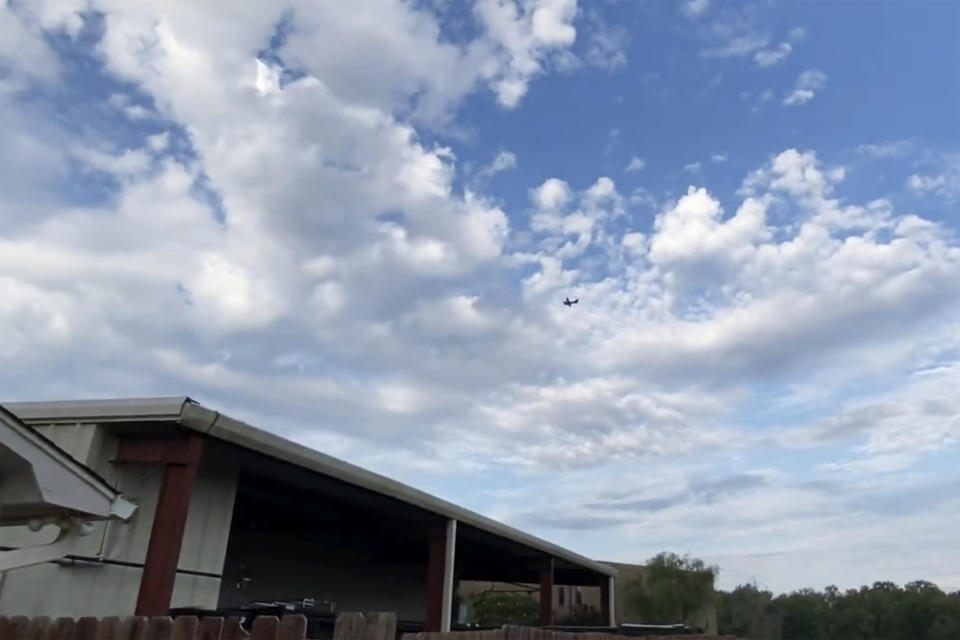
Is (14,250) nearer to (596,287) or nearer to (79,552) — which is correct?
(79,552)

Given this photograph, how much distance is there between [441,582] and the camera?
34.8 ft

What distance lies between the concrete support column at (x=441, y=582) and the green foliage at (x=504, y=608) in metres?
18.7

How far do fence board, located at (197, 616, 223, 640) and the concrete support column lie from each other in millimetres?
7549

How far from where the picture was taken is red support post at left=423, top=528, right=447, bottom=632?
10.5 m

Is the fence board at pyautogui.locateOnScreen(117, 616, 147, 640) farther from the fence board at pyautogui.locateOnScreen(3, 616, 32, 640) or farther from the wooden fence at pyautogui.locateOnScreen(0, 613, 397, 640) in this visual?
the fence board at pyautogui.locateOnScreen(3, 616, 32, 640)

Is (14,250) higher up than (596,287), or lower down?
lower down

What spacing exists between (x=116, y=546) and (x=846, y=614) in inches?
1405

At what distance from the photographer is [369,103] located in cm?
1033

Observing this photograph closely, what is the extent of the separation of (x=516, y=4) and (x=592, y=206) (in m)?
4.82

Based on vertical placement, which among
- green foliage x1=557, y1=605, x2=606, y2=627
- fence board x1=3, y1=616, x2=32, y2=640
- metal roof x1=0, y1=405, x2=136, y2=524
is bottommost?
fence board x1=3, y1=616, x2=32, y2=640

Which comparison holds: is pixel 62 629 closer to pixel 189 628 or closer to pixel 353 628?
pixel 189 628

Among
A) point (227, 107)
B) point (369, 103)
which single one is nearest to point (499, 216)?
point (369, 103)

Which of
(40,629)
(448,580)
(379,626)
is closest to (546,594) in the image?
(448,580)

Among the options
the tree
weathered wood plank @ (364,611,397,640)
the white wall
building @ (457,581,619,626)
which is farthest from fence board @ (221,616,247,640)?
the tree
